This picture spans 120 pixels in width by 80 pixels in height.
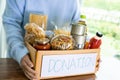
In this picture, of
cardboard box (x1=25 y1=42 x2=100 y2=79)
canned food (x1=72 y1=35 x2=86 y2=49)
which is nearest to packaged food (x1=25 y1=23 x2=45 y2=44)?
cardboard box (x1=25 y1=42 x2=100 y2=79)

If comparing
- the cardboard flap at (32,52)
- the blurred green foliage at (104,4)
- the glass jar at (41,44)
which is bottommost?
the cardboard flap at (32,52)

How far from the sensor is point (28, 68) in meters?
0.73

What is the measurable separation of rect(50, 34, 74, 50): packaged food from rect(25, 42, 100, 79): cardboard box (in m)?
0.02

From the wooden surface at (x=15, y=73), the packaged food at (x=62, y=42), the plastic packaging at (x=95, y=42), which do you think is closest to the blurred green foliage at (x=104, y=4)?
the wooden surface at (x=15, y=73)

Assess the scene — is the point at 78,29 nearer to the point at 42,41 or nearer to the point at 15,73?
the point at 42,41

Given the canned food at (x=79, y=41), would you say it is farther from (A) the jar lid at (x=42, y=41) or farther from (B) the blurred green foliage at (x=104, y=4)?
(B) the blurred green foliage at (x=104, y=4)

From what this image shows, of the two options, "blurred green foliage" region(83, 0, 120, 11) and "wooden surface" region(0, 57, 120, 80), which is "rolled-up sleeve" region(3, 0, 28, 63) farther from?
"blurred green foliage" region(83, 0, 120, 11)

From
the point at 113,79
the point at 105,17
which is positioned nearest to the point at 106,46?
the point at 105,17

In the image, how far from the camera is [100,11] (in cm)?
155

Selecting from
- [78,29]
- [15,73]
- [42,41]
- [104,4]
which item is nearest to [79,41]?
[78,29]

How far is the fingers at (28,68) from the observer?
0.73 metres

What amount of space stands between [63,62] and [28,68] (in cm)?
13

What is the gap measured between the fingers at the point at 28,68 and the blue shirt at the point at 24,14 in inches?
1.5

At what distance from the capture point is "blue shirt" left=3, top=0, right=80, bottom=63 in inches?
34.0
